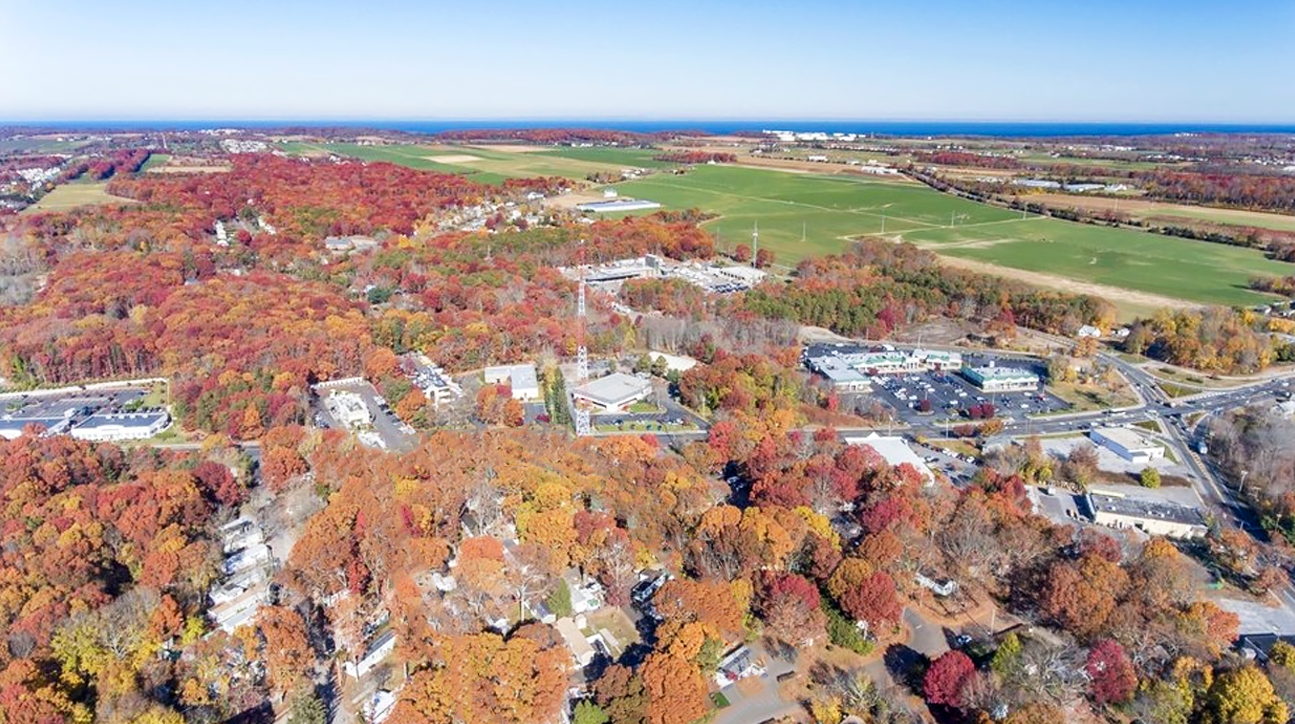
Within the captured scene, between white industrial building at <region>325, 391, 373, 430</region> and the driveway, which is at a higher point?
white industrial building at <region>325, 391, 373, 430</region>

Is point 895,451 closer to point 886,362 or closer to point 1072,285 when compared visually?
point 886,362

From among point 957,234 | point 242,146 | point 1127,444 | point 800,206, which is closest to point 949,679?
point 1127,444

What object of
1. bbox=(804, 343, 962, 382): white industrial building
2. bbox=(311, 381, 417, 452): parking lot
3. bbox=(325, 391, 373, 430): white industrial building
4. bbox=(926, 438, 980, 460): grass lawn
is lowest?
bbox=(926, 438, 980, 460): grass lawn

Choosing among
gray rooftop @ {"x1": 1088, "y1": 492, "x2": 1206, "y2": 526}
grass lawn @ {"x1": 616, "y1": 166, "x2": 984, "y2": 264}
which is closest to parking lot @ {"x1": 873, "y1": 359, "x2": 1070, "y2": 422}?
gray rooftop @ {"x1": 1088, "y1": 492, "x2": 1206, "y2": 526}

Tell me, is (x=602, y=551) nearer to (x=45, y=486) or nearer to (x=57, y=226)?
(x=45, y=486)

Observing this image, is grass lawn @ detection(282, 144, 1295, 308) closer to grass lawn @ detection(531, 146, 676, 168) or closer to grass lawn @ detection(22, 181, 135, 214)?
grass lawn @ detection(531, 146, 676, 168)

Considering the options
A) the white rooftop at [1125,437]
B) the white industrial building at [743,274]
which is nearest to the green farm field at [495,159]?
the white industrial building at [743,274]

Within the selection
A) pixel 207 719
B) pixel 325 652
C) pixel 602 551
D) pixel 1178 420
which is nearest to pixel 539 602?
pixel 602 551
